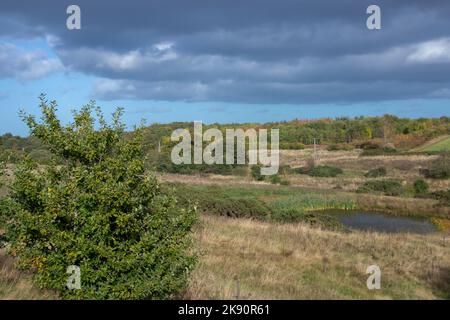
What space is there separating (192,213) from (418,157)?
63.5 metres

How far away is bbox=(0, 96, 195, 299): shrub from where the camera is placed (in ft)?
21.7

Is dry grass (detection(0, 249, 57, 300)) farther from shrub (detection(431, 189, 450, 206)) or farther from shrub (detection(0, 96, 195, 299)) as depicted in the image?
shrub (detection(431, 189, 450, 206))

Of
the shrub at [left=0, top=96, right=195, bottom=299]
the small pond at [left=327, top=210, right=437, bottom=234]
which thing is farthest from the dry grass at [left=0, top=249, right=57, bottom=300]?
the small pond at [left=327, top=210, right=437, bottom=234]

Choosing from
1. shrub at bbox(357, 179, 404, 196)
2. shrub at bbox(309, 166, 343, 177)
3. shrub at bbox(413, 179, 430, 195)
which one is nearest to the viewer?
shrub at bbox(357, 179, 404, 196)

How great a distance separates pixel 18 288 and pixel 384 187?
41097 millimetres

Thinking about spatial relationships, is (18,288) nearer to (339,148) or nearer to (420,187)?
(420,187)

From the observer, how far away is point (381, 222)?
101 feet

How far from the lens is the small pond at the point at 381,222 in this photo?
27.6m

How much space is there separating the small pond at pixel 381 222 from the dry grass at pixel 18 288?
20584 millimetres

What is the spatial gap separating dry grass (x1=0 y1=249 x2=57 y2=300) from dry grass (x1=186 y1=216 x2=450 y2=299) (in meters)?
2.23

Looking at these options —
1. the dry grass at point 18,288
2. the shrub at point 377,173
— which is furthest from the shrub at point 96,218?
the shrub at point 377,173

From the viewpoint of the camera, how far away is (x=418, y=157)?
66125 mm

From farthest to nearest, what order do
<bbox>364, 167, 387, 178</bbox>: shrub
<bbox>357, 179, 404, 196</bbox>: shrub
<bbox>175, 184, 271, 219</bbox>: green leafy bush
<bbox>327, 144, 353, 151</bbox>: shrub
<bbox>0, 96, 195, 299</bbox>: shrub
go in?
<bbox>327, 144, 353, 151</bbox>: shrub
<bbox>364, 167, 387, 178</bbox>: shrub
<bbox>357, 179, 404, 196</bbox>: shrub
<bbox>175, 184, 271, 219</bbox>: green leafy bush
<bbox>0, 96, 195, 299</bbox>: shrub

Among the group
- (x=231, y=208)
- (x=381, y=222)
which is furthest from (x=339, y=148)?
(x=231, y=208)
